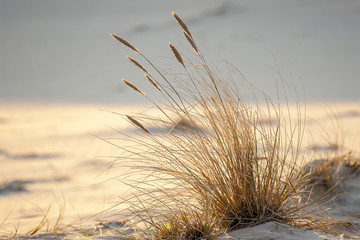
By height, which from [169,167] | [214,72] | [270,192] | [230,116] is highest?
[214,72]

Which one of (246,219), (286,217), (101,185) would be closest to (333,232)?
(286,217)

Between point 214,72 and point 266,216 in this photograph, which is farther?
point 214,72

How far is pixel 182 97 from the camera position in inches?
73.9

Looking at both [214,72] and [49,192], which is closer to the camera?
[214,72]

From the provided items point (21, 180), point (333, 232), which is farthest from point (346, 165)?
→ point (21, 180)

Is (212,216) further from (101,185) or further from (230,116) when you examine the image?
(101,185)

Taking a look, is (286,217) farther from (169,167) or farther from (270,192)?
(169,167)

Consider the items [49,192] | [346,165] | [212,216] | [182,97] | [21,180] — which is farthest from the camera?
[21,180]

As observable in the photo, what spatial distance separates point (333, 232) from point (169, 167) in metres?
0.62

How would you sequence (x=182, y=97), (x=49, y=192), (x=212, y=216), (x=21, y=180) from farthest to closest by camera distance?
(x=21, y=180) → (x=49, y=192) → (x=182, y=97) → (x=212, y=216)

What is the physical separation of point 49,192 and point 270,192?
1.65 m

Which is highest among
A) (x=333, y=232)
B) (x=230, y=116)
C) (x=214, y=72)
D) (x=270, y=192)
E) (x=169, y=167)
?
(x=214, y=72)

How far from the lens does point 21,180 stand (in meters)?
3.31

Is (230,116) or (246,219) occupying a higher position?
(230,116)
